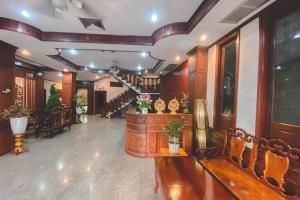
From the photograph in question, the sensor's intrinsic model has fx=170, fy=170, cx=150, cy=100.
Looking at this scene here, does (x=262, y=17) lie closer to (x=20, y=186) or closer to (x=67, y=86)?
(x=20, y=186)

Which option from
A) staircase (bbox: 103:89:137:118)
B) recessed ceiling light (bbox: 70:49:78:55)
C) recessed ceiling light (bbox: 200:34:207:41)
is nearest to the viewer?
recessed ceiling light (bbox: 200:34:207:41)

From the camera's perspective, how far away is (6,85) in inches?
179

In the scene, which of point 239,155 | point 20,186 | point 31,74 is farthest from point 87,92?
point 239,155

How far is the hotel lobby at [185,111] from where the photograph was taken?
214 cm

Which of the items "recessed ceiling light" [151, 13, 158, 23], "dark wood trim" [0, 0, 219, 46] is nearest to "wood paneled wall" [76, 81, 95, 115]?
"dark wood trim" [0, 0, 219, 46]

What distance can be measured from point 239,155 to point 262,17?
213 cm

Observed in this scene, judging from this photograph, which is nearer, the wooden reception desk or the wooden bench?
the wooden bench

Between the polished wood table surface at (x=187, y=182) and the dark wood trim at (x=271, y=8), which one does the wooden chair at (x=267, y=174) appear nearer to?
the polished wood table surface at (x=187, y=182)

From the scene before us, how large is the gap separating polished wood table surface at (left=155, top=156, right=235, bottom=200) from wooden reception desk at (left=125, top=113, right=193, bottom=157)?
1.83 meters

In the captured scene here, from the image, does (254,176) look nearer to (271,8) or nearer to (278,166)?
(278,166)

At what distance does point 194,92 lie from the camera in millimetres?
4477

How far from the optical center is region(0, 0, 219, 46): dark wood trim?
10.3ft

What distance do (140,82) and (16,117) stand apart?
700 centimetres

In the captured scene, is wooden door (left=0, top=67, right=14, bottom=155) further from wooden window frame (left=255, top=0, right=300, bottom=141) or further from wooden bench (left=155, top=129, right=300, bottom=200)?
wooden window frame (left=255, top=0, right=300, bottom=141)
